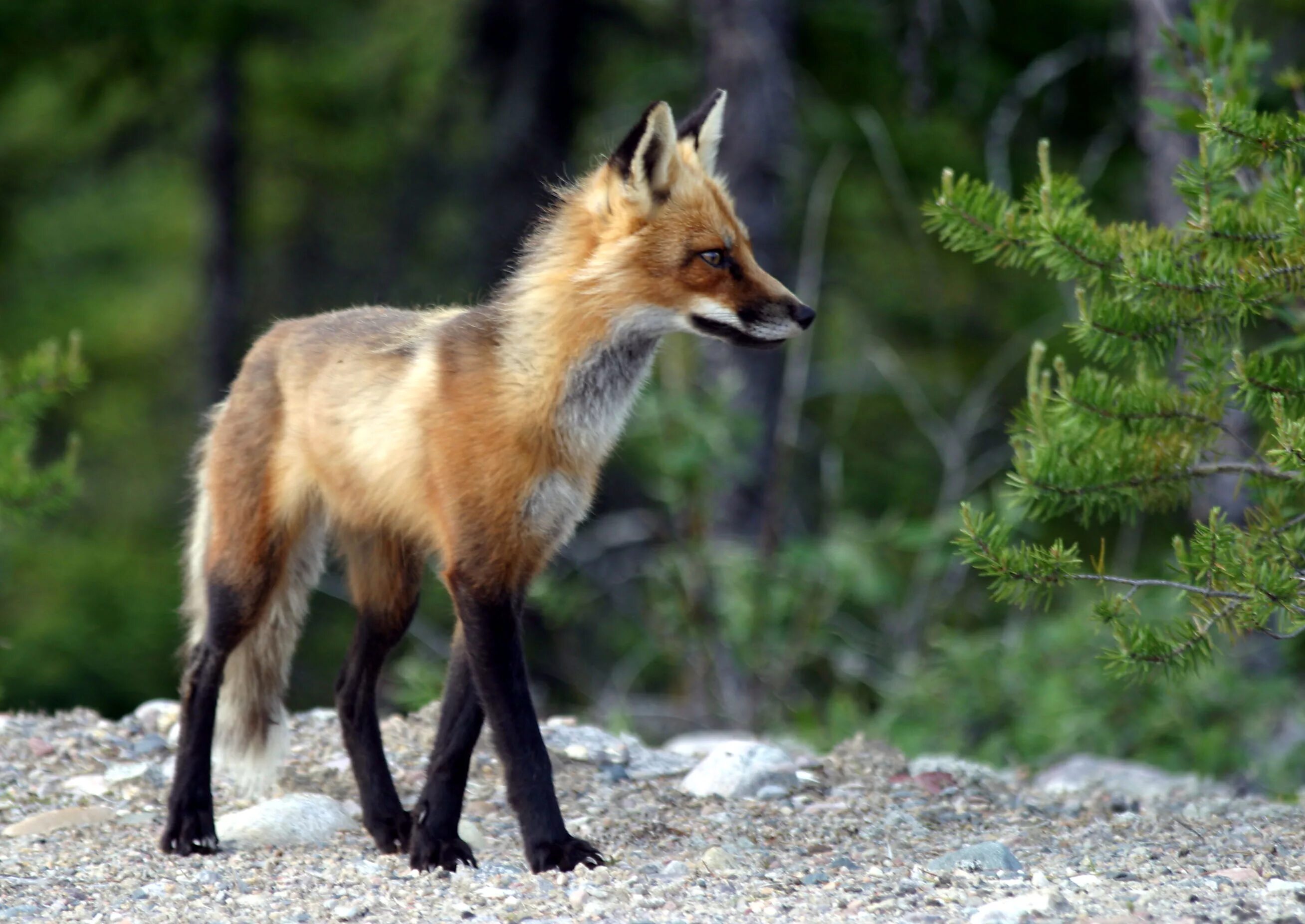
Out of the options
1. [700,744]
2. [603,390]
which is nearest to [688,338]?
[700,744]

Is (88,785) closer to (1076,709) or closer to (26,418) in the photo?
(26,418)

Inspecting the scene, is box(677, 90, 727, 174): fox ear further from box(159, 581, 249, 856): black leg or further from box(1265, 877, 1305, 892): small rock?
box(1265, 877, 1305, 892): small rock

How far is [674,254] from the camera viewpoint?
458 cm

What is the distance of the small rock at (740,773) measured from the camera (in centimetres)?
559

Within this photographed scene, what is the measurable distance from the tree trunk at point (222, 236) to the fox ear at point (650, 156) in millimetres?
9112

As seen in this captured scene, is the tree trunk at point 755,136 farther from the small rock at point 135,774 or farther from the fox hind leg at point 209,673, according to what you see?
the fox hind leg at point 209,673

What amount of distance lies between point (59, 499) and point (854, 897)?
4040 mm

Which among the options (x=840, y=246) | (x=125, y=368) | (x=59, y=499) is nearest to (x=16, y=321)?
(x=125, y=368)

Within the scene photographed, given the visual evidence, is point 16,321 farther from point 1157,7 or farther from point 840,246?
point 1157,7

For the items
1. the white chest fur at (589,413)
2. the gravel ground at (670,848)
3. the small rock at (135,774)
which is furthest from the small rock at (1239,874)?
the small rock at (135,774)

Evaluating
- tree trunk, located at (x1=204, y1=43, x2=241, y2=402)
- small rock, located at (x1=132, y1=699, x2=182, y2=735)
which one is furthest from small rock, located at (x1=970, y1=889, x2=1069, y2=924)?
tree trunk, located at (x1=204, y1=43, x2=241, y2=402)

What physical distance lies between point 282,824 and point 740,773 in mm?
1761

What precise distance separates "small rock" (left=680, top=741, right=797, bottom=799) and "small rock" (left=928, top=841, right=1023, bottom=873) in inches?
48.2

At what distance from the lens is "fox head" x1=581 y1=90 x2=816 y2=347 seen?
4508 mm
